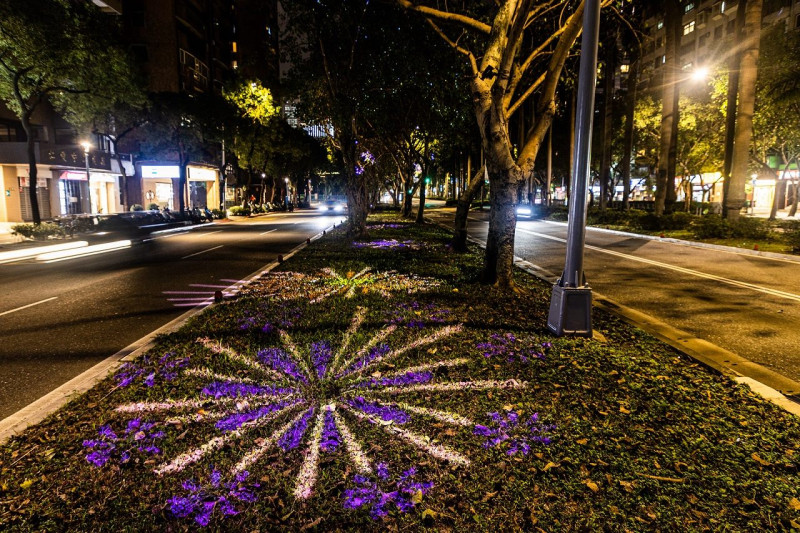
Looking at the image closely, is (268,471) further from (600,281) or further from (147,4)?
(147,4)

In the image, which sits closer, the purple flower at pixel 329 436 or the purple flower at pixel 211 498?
the purple flower at pixel 211 498

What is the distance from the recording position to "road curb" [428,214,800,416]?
474 centimetres

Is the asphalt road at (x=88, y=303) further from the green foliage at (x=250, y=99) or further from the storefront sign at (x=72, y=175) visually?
the green foliage at (x=250, y=99)

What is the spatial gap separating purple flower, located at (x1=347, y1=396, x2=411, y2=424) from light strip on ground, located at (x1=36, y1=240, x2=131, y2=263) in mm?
16219

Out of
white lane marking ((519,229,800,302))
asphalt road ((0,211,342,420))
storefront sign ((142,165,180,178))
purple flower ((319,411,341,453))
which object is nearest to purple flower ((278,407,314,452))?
purple flower ((319,411,341,453))

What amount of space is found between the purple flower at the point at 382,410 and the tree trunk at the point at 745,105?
22607 millimetres

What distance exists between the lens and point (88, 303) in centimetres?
899

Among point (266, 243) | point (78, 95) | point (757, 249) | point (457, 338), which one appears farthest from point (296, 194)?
point (457, 338)

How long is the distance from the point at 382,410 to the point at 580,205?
→ 4.22 meters

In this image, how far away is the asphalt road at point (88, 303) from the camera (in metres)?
5.60

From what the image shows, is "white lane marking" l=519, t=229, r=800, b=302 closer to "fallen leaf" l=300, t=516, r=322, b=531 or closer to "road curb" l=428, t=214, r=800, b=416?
"road curb" l=428, t=214, r=800, b=416

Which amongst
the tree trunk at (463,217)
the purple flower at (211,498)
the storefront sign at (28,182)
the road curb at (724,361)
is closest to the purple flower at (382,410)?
the purple flower at (211,498)

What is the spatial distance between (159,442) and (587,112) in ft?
21.3

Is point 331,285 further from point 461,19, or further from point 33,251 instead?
point 33,251
